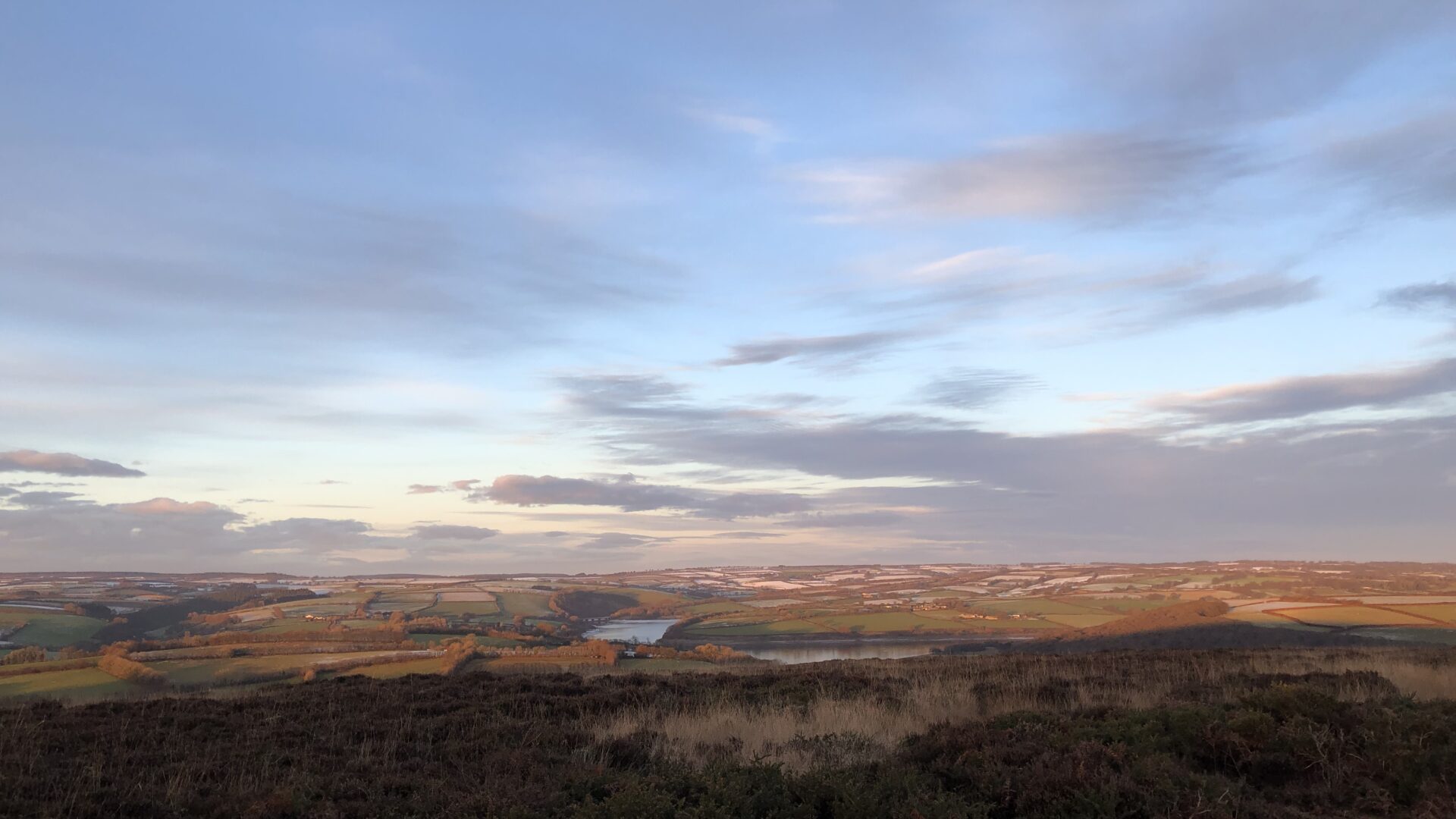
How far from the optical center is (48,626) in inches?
1938

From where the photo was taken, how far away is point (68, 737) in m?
10.3

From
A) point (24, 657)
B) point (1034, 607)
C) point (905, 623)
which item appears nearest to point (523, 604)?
point (905, 623)

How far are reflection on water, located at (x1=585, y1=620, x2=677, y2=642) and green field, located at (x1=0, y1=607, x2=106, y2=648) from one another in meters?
31.8

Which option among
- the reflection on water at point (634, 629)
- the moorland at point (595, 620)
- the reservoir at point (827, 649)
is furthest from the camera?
the reflection on water at point (634, 629)

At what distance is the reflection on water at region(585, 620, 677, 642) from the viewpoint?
210 ft

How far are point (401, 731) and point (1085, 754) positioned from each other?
865 cm

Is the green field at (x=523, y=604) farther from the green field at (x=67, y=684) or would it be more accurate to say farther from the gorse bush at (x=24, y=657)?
the green field at (x=67, y=684)

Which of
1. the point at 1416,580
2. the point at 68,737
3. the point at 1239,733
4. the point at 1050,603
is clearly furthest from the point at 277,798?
the point at 1416,580

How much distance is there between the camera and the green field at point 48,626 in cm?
4406

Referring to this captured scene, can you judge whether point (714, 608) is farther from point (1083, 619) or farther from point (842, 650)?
point (1083, 619)

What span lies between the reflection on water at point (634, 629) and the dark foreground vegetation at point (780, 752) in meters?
49.8

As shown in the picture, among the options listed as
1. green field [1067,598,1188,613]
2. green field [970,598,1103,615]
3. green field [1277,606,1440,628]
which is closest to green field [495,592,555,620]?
green field [970,598,1103,615]

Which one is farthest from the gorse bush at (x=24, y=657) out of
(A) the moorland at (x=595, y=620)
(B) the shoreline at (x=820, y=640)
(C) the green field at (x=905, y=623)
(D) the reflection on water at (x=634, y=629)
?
(C) the green field at (x=905, y=623)

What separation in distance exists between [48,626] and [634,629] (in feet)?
143
